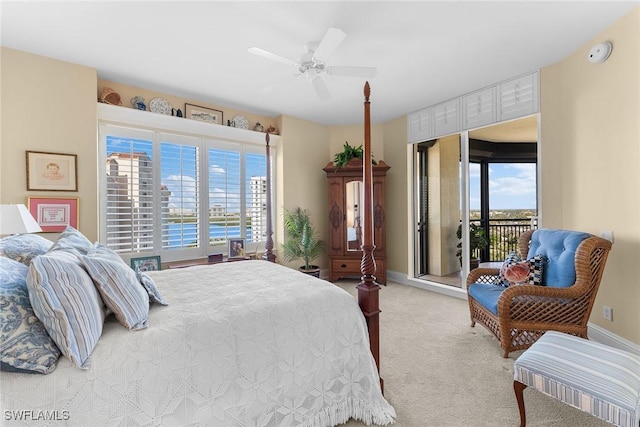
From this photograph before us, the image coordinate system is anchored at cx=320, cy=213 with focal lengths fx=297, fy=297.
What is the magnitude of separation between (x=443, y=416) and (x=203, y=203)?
3478mm

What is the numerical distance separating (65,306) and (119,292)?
22 cm

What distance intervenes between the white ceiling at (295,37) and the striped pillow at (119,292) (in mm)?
1912

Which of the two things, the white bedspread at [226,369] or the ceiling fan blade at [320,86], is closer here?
the white bedspread at [226,369]

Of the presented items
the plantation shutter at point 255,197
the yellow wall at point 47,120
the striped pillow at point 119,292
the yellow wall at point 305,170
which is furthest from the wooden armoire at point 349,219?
the striped pillow at point 119,292

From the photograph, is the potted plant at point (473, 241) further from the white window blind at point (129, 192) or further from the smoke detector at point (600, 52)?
the white window blind at point (129, 192)

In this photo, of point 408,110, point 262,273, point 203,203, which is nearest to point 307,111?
point 408,110

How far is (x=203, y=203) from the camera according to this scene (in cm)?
400

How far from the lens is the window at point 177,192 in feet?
11.1

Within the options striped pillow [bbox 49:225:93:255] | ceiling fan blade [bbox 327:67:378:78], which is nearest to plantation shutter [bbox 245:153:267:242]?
ceiling fan blade [bbox 327:67:378:78]

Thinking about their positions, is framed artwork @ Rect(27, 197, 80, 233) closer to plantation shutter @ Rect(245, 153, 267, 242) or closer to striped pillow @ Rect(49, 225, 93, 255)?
striped pillow @ Rect(49, 225, 93, 255)

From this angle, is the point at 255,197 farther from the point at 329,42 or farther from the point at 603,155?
the point at 603,155

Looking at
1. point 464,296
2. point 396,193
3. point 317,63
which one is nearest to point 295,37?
point 317,63

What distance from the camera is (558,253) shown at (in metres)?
2.47

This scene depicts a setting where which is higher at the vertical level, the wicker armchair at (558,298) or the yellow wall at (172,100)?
the yellow wall at (172,100)
